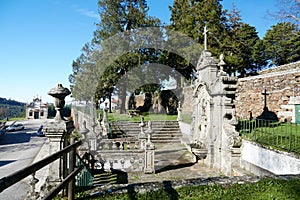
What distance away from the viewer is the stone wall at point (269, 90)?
11141 millimetres

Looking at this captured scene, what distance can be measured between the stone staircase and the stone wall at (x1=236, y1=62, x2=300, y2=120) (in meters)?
4.68

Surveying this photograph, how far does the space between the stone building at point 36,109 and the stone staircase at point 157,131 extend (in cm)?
4297

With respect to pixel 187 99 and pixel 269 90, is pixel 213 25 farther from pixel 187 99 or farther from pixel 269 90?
pixel 269 90

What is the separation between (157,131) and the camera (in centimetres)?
1578

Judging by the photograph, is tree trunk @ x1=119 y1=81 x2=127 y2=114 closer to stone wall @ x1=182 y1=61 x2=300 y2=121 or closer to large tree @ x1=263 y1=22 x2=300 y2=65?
stone wall @ x1=182 y1=61 x2=300 y2=121

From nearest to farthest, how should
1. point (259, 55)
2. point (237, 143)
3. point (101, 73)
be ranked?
1. point (237, 143)
2. point (101, 73)
3. point (259, 55)

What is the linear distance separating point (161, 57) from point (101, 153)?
1639 centimetres

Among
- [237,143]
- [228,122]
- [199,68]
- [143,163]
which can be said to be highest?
[199,68]

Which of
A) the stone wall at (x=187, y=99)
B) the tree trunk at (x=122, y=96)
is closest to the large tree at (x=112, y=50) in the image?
the tree trunk at (x=122, y=96)

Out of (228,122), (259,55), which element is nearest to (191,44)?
(259,55)

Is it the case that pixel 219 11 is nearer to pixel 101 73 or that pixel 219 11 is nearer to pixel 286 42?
pixel 286 42

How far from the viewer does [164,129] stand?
52.8 feet

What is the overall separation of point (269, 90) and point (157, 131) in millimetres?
7565

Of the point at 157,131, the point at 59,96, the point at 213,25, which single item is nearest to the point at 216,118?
the point at 59,96
